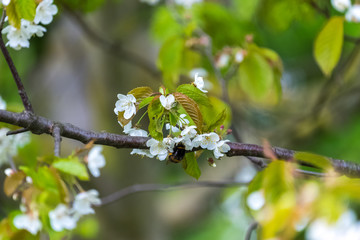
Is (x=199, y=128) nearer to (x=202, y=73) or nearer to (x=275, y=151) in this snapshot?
(x=275, y=151)

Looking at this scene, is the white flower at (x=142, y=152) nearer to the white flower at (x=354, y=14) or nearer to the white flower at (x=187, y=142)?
the white flower at (x=187, y=142)

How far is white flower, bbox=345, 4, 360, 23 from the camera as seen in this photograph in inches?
35.6

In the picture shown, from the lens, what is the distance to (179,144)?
543mm

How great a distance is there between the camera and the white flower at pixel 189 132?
1.73ft

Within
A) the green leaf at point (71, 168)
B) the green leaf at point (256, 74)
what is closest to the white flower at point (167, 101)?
the green leaf at point (71, 168)

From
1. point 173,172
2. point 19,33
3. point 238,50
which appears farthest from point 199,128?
point 173,172

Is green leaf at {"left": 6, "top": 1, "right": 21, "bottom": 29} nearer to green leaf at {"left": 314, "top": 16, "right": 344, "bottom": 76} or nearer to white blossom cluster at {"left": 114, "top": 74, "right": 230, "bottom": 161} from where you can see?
white blossom cluster at {"left": 114, "top": 74, "right": 230, "bottom": 161}

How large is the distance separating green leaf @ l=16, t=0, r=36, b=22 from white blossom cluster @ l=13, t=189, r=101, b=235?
26 cm

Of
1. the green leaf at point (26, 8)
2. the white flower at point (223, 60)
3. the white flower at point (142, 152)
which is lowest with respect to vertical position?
the white flower at point (142, 152)

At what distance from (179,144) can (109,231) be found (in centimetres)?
135

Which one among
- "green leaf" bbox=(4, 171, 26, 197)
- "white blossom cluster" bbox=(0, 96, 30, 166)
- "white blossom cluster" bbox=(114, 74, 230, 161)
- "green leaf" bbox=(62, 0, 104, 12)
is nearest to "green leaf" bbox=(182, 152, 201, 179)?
"white blossom cluster" bbox=(114, 74, 230, 161)

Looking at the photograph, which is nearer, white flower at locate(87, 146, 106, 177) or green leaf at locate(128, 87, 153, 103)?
green leaf at locate(128, 87, 153, 103)

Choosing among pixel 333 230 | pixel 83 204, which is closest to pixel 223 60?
pixel 83 204

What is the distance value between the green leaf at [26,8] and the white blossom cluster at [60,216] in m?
0.26
